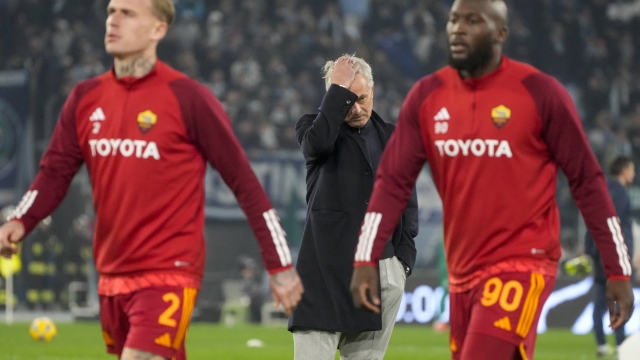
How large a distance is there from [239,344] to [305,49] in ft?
44.4

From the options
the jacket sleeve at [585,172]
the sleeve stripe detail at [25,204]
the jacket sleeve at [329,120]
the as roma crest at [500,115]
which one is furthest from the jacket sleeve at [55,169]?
the jacket sleeve at [585,172]

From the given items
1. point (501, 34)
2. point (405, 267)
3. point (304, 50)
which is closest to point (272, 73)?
point (304, 50)

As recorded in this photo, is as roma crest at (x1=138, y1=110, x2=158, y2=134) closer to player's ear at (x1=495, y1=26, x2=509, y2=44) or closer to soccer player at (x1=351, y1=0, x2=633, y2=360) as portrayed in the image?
soccer player at (x1=351, y1=0, x2=633, y2=360)

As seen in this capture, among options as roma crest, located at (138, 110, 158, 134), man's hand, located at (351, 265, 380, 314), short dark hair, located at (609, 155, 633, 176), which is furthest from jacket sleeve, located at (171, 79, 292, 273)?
short dark hair, located at (609, 155, 633, 176)

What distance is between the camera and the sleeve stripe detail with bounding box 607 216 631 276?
463cm

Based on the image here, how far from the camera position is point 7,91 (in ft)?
76.1

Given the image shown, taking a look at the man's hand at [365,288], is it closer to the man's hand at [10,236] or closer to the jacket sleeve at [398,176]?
the jacket sleeve at [398,176]

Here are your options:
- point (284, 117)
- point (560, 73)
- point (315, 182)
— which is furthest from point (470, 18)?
point (560, 73)

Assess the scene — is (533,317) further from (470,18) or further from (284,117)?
(284,117)

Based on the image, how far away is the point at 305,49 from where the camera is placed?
27.2 m

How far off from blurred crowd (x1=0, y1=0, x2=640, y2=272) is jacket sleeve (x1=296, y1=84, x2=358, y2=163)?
56.5 feet

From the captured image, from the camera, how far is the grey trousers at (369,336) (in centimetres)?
589

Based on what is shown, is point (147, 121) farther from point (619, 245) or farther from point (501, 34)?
point (619, 245)

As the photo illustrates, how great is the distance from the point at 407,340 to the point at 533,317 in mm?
10973
